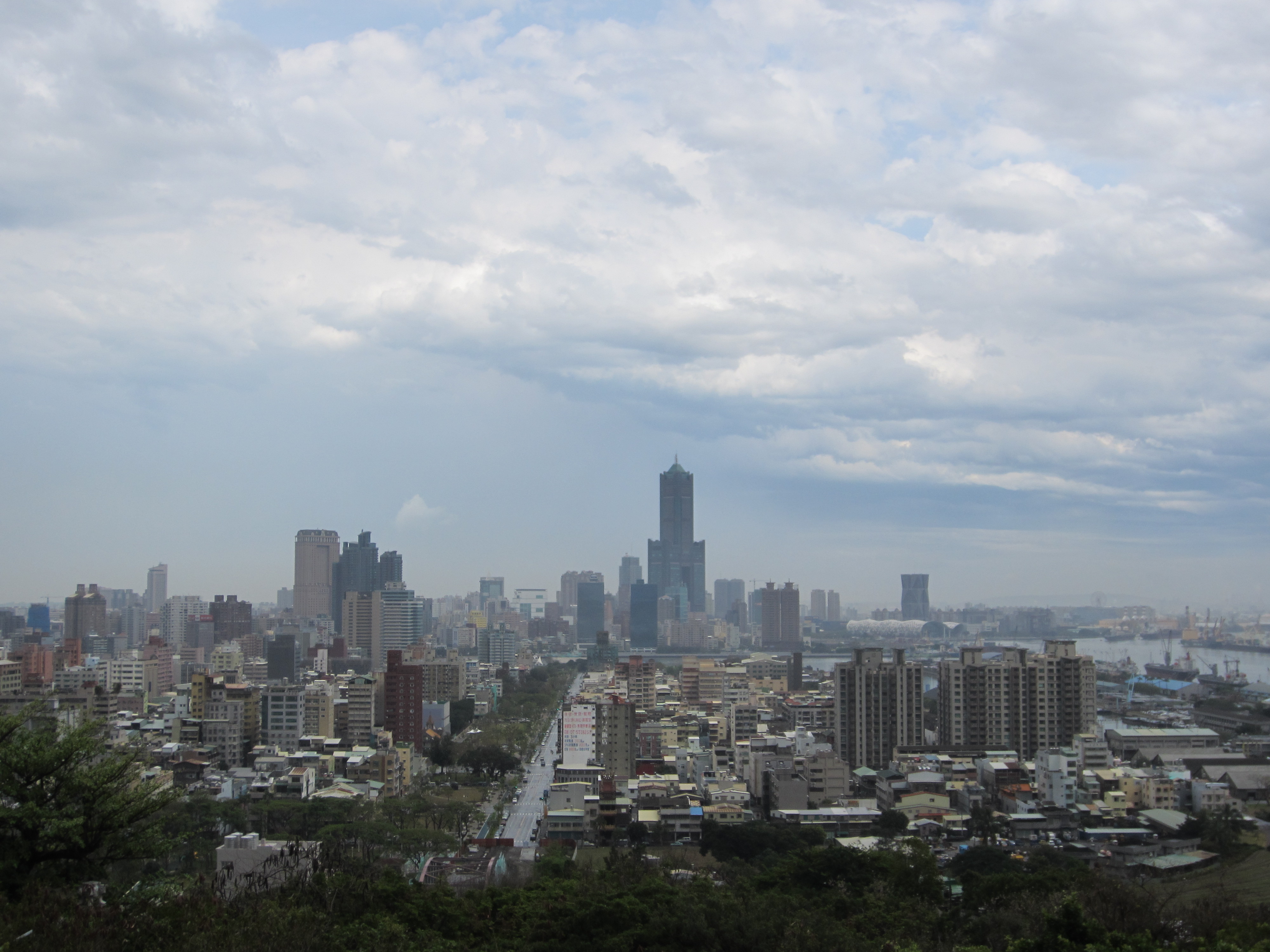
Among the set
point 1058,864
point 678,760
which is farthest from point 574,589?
point 1058,864

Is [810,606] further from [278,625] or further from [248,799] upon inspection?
[248,799]

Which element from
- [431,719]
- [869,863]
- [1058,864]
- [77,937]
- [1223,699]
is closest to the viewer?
Result: [77,937]

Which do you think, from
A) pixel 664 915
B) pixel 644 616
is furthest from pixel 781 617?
pixel 664 915

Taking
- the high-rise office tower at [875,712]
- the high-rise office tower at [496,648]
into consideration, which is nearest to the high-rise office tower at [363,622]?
the high-rise office tower at [496,648]

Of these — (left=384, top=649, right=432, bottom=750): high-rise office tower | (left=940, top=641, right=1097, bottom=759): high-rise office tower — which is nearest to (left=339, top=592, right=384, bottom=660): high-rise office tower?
(left=384, top=649, right=432, bottom=750): high-rise office tower

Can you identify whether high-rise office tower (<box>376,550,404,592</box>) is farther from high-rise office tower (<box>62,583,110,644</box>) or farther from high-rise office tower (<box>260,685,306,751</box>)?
high-rise office tower (<box>260,685,306,751</box>)
